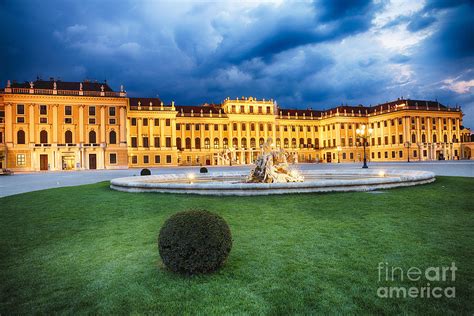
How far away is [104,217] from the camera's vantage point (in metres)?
8.74

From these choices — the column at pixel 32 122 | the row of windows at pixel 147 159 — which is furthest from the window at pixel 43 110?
the row of windows at pixel 147 159

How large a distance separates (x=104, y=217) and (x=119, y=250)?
3.38 metres

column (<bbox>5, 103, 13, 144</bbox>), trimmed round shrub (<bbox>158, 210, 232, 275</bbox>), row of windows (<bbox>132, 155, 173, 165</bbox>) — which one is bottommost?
trimmed round shrub (<bbox>158, 210, 232, 275</bbox>)

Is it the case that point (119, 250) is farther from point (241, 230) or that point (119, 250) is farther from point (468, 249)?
point (468, 249)

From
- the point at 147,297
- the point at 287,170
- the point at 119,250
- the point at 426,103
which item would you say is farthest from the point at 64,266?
the point at 426,103

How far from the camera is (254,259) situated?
16.4 ft

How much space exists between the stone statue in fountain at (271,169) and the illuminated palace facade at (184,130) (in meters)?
46.3

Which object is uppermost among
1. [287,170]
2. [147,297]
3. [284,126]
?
[284,126]

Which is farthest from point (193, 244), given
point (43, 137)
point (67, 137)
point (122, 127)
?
point (43, 137)

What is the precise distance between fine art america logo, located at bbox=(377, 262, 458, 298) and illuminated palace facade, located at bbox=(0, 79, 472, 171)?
188 ft

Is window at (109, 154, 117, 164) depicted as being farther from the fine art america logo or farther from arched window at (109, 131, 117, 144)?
the fine art america logo

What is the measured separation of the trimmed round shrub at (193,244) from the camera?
4.22 metres

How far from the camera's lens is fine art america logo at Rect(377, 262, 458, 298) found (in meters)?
3.80

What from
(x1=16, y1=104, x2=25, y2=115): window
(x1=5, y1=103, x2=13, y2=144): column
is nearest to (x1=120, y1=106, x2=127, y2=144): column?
(x1=16, y1=104, x2=25, y2=115): window
